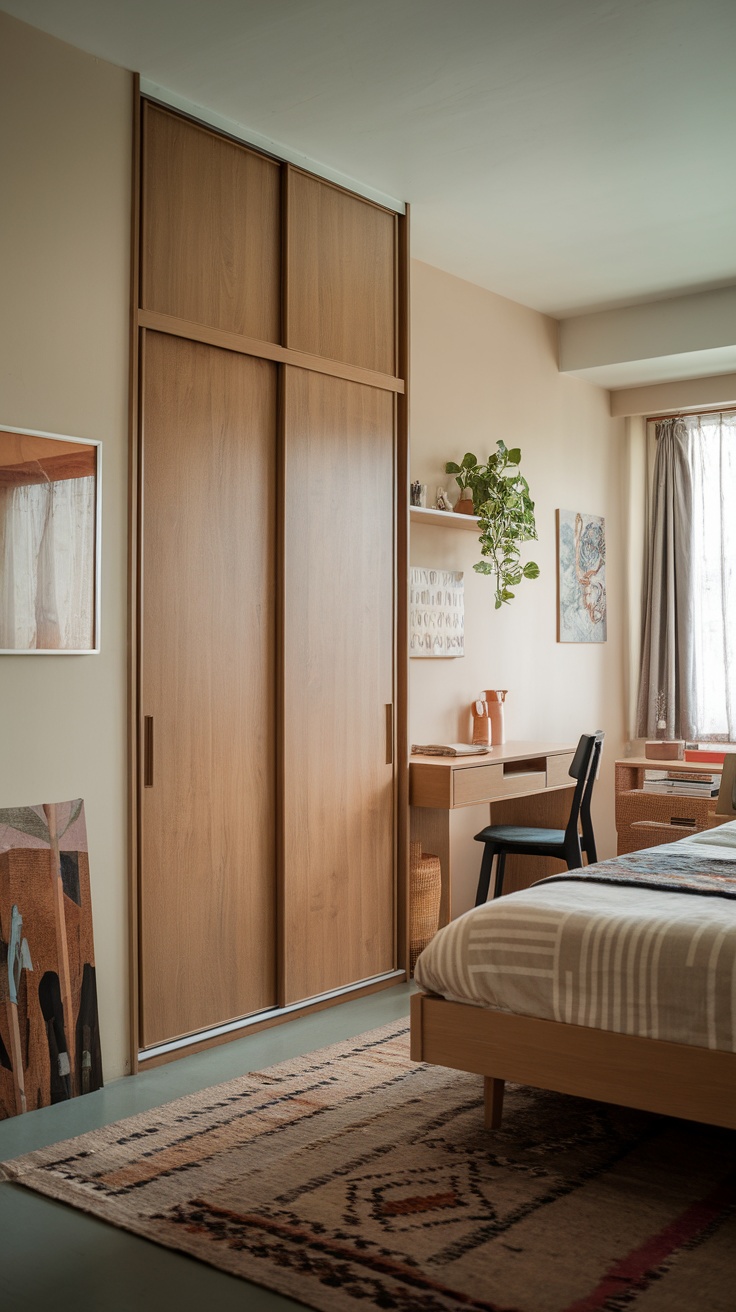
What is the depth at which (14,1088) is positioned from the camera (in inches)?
116

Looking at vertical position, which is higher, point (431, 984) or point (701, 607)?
point (701, 607)

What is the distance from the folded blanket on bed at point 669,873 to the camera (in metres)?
2.85

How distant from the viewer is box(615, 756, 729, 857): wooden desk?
544 cm

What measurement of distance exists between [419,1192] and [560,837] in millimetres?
2224

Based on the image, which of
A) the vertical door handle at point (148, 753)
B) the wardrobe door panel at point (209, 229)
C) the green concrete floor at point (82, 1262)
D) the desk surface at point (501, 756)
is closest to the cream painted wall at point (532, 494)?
the desk surface at point (501, 756)

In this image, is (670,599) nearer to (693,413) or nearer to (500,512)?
Answer: (693,413)

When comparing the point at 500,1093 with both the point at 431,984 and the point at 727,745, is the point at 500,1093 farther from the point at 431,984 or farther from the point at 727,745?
the point at 727,745

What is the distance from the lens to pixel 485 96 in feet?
11.3

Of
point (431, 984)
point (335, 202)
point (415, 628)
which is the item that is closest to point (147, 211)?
point (335, 202)

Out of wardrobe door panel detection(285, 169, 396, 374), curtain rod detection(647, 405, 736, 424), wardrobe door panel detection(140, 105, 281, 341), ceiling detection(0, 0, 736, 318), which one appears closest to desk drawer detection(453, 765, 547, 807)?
wardrobe door panel detection(285, 169, 396, 374)

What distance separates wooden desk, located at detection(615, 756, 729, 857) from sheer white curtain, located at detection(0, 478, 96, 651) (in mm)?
3270

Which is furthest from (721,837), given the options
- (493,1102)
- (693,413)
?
(693,413)

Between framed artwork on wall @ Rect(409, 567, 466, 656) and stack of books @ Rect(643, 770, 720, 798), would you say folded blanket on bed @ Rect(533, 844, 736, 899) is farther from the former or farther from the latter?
stack of books @ Rect(643, 770, 720, 798)

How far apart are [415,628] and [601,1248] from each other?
2830mm
